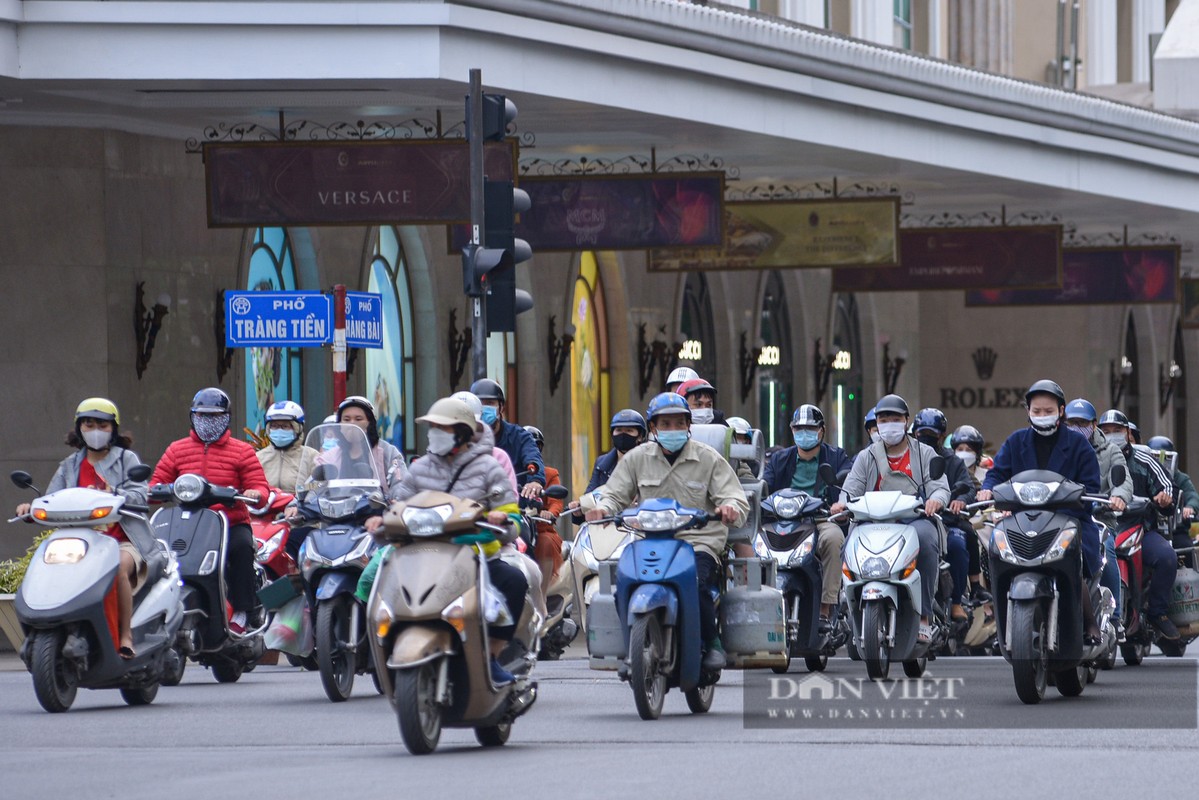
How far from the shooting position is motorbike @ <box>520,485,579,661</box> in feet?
54.4

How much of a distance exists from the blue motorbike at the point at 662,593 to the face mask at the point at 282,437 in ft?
14.7

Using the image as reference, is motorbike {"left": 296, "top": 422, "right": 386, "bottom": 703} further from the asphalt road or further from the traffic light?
the traffic light

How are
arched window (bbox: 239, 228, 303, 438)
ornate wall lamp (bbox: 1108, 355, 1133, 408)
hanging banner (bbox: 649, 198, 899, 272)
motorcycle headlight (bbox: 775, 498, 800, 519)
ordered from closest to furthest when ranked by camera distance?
1. motorcycle headlight (bbox: 775, 498, 800, 519)
2. arched window (bbox: 239, 228, 303, 438)
3. hanging banner (bbox: 649, 198, 899, 272)
4. ornate wall lamp (bbox: 1108, 355, 1133, 408)

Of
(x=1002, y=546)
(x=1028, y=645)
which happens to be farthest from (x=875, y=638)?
(x=1028, y=645)

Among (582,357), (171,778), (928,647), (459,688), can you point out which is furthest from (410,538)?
(582,357)

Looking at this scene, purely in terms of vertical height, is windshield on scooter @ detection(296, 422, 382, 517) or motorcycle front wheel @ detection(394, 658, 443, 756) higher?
windshield on scooter @ detection(296, 422, 382, 517)

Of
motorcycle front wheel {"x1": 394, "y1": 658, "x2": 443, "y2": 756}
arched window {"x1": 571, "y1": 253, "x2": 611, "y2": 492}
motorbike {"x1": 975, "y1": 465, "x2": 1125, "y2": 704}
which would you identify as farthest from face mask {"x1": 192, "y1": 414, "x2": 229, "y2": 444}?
arched window {"x1": 571, "y1": 253, "x2": 611, "y2": 492}

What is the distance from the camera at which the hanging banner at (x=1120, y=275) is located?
3269 cm

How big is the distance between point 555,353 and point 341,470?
52.4 ft

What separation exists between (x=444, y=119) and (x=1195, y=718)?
1212 centimetres

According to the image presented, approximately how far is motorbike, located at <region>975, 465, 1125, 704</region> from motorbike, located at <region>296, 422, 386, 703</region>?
3411mm

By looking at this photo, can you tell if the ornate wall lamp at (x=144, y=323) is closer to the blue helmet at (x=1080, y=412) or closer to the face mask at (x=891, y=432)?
the face mask at (x=891, y=432)

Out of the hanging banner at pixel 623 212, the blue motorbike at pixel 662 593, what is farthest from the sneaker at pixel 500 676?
the hanging banner at pixel 623 212

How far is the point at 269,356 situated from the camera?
24953 millimetres
